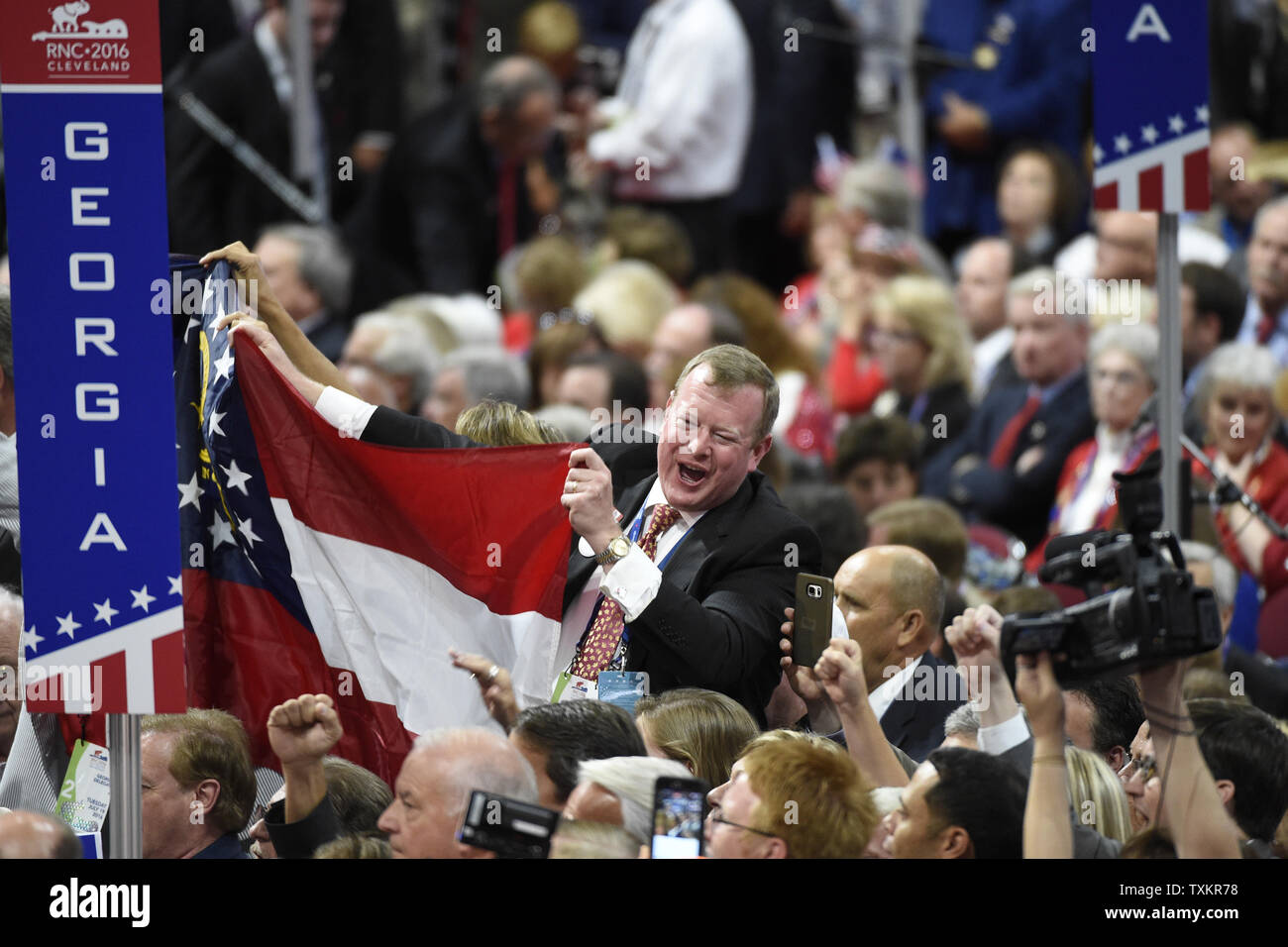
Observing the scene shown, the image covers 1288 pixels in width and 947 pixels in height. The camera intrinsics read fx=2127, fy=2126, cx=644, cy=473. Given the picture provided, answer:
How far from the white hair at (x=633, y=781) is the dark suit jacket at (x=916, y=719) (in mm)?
1360

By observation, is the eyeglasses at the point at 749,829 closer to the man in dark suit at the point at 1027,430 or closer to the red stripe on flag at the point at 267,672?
the red stripe on flag at the point at 267,672

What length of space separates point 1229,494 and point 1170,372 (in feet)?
3.33

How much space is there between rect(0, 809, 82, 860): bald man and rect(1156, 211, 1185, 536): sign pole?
3.48 m

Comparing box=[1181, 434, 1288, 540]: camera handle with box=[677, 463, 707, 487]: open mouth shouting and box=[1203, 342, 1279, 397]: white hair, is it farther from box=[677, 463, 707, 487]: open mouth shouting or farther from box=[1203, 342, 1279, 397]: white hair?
box=[677, 463, 707, 487]: open mouth shouting

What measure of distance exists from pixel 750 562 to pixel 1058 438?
3.82 meters

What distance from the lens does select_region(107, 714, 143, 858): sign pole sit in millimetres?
4539

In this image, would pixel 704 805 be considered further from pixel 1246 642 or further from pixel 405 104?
pixel 405 104

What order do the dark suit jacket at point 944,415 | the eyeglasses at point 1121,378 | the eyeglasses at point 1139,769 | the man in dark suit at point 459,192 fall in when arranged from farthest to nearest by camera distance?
1. the man in dark suit at point 459,192
2. the dark suit jacket at point 944,415
3. the eyeglasses at point 1121,378
4. the eyeglasses at point 1139,769

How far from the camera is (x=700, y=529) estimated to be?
236 inches

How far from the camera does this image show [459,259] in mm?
12172

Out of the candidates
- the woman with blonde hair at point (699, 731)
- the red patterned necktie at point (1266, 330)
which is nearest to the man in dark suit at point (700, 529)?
the woman with blonde hair at point (699, 731)

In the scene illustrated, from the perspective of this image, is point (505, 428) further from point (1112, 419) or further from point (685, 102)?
point (685, 102)

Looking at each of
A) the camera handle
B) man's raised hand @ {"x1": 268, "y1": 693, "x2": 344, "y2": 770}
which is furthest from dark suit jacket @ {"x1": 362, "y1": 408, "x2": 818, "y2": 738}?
the camera handle

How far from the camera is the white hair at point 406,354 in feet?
31.9
